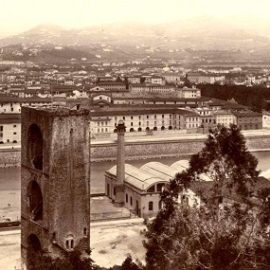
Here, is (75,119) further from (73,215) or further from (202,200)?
(202,200)

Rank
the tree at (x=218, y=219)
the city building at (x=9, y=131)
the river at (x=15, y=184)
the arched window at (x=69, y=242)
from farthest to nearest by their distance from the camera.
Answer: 1. the city building at (x=9, y=131)
2. the river at (x=15, y=184)
3. the arched window at (x=69, y=242)
4. the tree at (x=218, y=219)

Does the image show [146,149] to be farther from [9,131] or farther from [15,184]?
[15,184]

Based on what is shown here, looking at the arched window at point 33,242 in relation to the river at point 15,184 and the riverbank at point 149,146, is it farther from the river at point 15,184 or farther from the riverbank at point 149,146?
the riverbank at point 149,146

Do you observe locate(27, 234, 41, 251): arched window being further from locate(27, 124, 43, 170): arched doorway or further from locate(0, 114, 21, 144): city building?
locate(0, 114, 21, 144): city building

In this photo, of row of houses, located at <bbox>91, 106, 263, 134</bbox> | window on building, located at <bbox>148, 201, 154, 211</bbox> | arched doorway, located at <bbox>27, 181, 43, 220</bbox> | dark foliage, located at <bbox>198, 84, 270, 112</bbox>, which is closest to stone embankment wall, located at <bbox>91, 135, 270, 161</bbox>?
row of houses, located at <bbox>91, 106, 263, 134</bbox>

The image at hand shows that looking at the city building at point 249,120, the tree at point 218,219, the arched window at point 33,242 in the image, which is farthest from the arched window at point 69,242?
the city building at point 249,120

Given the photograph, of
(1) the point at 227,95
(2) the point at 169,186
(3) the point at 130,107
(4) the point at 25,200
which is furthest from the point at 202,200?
(1) the point at 227,95
